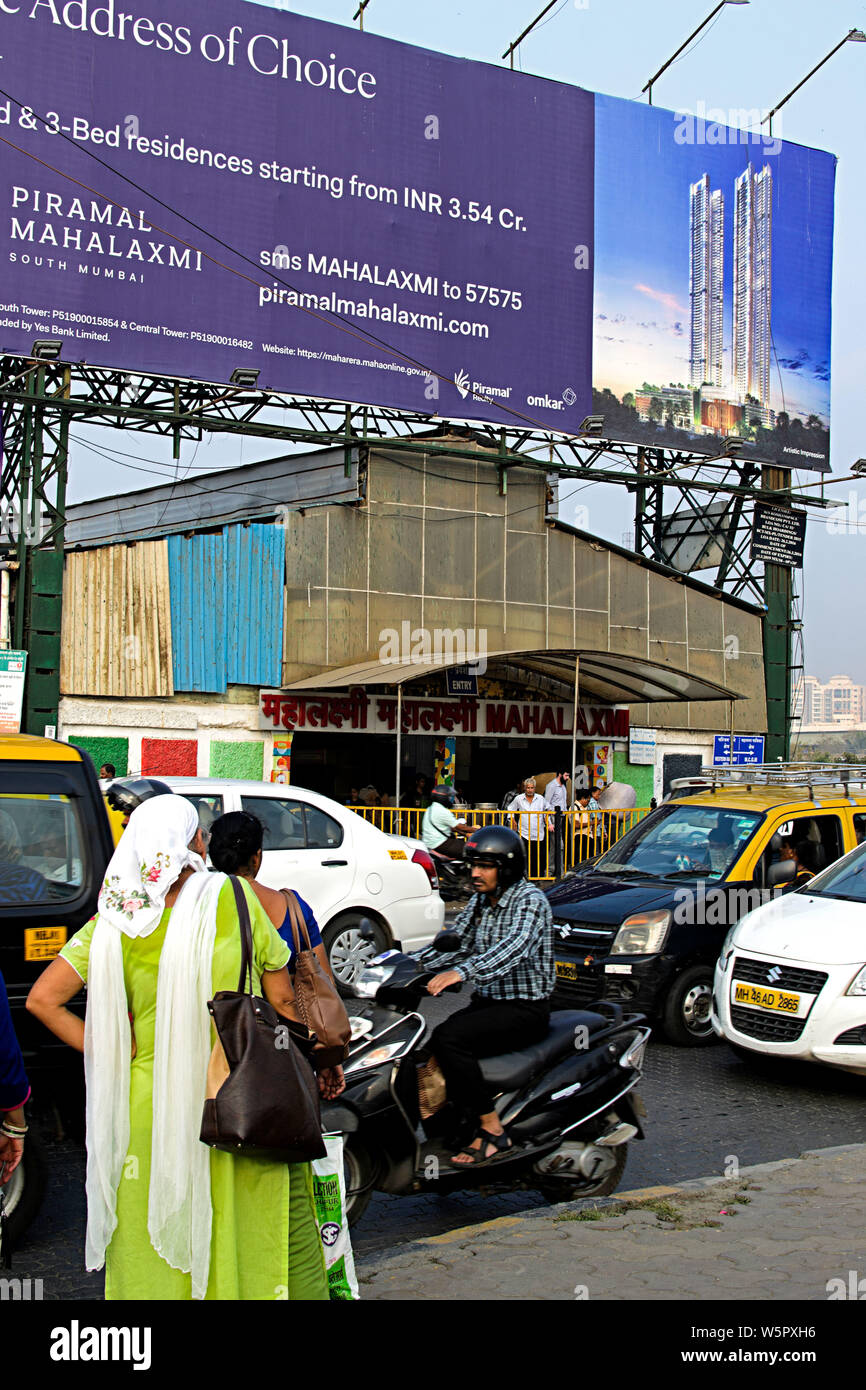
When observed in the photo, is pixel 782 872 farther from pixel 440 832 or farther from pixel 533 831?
pixel 533 831

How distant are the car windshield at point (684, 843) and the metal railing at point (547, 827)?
295 inches

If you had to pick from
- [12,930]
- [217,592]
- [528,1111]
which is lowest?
[528,1111]

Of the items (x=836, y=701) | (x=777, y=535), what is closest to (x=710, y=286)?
(x=777, y=535)

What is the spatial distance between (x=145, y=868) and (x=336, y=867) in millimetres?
7672

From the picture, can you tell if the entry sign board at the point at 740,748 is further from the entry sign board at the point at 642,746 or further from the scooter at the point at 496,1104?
the scooter at the point at 496,1104

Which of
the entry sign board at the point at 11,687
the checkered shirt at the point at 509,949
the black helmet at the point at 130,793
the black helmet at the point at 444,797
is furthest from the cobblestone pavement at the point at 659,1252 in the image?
the entry sign board at the point at 11,687

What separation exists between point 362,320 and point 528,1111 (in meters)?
17.6

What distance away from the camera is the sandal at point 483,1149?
5250 mm

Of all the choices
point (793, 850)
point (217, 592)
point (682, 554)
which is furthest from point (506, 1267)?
point (682, 554)

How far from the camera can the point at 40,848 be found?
19.7 ft

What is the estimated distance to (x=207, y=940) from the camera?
11.1 ft

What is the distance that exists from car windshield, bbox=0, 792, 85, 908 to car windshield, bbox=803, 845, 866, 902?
16.7 ft
